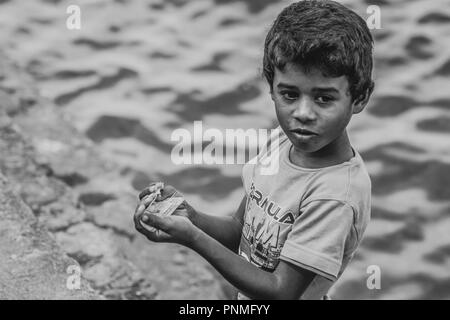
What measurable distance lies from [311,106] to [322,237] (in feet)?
1.03

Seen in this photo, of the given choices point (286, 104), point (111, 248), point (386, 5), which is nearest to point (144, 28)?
point (386, 5)

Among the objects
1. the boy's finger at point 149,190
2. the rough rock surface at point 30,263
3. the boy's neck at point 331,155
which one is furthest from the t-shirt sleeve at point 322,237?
the rough rock surface at point 30,263

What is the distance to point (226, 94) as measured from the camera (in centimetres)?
523

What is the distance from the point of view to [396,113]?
5.07m

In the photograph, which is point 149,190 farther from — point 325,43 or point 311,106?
point 325,43

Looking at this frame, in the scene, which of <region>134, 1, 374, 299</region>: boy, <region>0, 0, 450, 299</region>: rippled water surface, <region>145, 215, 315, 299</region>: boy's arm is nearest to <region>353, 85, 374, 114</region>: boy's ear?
<region>134, 1, 374, 299</region>: boy

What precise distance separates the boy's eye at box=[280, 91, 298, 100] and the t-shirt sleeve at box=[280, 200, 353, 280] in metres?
0.26

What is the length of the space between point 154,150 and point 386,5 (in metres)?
2.08

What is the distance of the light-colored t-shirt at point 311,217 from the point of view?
1.97 metres

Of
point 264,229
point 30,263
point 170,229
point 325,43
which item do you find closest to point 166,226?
point 170,229

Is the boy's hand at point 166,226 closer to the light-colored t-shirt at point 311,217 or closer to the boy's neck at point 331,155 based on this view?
the light-colored t-shirt at point 311,217

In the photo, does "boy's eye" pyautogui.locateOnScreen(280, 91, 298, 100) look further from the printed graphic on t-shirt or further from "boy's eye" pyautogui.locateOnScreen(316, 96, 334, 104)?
the printed graphic on t-shirt

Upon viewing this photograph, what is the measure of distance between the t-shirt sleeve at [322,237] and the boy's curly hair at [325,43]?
0.94ft

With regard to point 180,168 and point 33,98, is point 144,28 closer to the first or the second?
point 180,168
